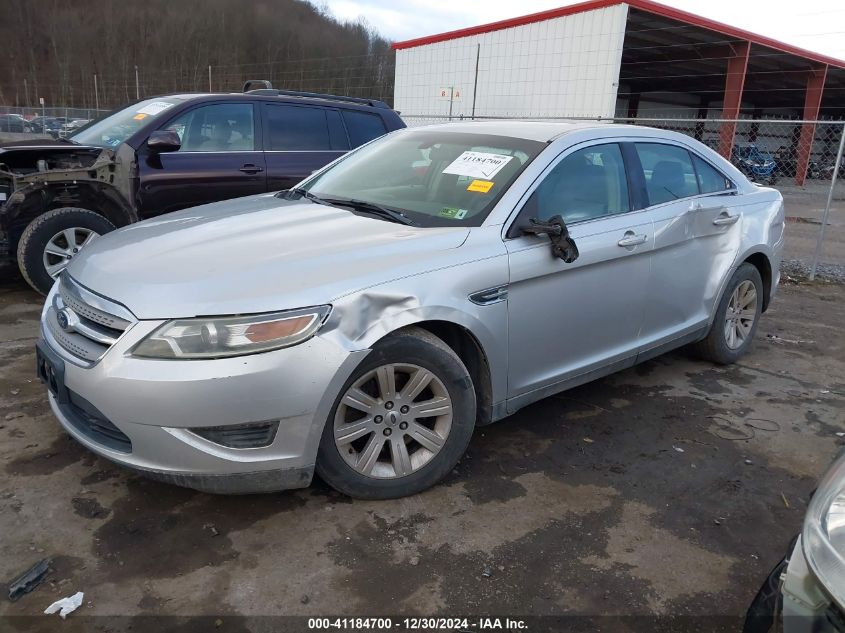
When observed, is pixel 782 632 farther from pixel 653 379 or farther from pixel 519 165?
pixel 653 379

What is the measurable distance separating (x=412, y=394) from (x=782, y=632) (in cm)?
162

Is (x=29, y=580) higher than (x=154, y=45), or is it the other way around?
(x=154, y=45)

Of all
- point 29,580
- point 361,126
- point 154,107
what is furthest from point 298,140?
point 29,580

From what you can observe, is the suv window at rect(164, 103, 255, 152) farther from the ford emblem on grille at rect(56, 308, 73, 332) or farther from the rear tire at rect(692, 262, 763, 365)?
the rear tire at rect(692, 262, 763, 365)

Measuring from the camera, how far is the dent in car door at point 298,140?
620 cm

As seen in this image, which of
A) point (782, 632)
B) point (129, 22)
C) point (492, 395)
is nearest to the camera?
point (782, 632)

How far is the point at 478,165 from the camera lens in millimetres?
3455

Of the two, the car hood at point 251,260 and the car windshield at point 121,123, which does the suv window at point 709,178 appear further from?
the car windshield at point 121,123

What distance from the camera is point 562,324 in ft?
10.9

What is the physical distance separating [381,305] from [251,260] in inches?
23.0

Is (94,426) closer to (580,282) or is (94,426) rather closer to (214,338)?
(214,338)

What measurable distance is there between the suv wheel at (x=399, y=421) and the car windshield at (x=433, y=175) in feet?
2.37

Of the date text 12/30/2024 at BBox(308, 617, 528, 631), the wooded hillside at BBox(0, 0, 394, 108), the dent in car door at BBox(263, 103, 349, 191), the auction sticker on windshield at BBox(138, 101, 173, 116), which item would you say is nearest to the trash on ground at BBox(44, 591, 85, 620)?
the date text 12/30/2024 at BBox(308, 617, 528, 631)

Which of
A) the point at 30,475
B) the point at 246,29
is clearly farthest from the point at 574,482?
the point at 246,29
